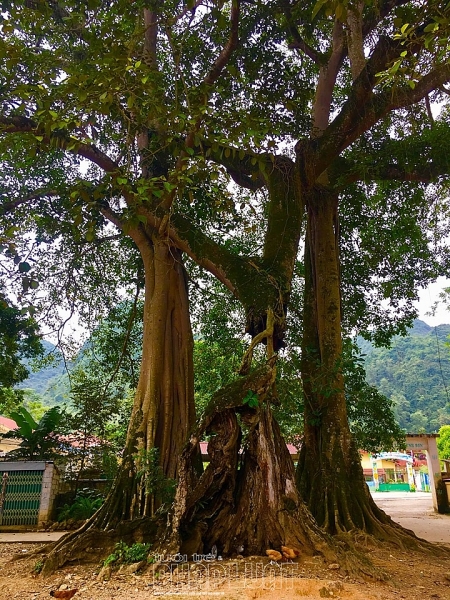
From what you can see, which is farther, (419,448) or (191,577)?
(419,448)

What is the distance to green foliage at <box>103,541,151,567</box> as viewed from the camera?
13.0 feet

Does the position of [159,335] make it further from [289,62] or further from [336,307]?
[289,62]

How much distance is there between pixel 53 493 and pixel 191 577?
20.1 feet

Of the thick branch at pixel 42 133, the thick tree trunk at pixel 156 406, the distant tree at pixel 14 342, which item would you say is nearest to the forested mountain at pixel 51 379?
the distant tree at pixel 14 342

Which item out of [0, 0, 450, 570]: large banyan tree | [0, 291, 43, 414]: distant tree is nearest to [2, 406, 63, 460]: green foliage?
[0, 291, 43, 414]: distant tree

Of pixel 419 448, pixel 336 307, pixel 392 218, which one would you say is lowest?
pixel 419 448

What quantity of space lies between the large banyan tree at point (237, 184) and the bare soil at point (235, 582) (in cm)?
28

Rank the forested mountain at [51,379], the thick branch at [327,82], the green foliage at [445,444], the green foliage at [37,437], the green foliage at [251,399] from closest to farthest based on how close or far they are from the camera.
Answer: the green foliage at [251,399] < the thick branch at [327,82] < the forested mountain at [51,379] < the green foliage at [37,437] < the green foliage at [445,444]

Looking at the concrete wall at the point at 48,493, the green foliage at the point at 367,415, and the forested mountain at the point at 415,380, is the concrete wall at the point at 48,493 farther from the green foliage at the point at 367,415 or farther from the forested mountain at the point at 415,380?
the forested mountain at the point at 415,380

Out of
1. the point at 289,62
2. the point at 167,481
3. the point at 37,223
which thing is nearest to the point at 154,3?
the point at 289,62

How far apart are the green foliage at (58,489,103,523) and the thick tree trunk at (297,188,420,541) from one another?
Answer: 4197 mm

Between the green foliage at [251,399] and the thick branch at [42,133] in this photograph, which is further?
the thick branch at [42,133]

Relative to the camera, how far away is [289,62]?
8031 mm

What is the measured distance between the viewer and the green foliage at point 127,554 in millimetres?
3967
